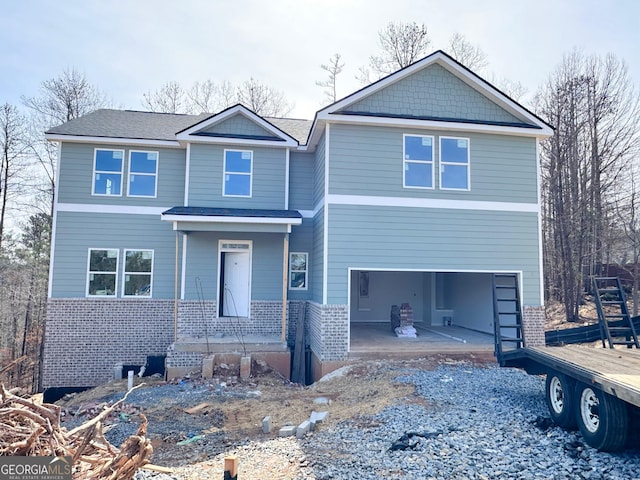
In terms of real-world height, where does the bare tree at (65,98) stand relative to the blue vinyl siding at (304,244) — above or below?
above

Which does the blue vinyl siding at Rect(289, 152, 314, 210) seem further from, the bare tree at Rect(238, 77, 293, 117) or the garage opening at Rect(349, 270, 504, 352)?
the bare tree at Rect(238, 77, 293, 117)

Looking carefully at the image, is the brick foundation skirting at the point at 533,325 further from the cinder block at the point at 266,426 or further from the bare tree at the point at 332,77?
the bare tree at the point at 332,77

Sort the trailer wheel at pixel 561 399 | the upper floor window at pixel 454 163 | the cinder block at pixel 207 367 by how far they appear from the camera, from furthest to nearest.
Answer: the upper floor window at pixel 454 163, the cinder block at pixel 207 367, the trailer wheel at pixel 561 399

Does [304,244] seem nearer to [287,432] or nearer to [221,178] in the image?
[221,178]

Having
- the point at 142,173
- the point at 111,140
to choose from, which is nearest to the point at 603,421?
the point at 142,173

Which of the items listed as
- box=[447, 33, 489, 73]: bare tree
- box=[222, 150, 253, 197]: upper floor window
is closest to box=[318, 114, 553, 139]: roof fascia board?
box=[222, 150, 253, 197]: upper floor window

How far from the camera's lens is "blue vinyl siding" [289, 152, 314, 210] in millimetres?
12578

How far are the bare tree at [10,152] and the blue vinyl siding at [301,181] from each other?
51.5ft

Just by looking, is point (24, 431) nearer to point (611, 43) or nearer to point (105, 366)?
point (105, 366)

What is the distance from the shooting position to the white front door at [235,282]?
12.2 m

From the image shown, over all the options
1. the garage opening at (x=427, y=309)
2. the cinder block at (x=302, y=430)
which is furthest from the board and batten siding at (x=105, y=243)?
the cinder block at (x=302, y=430)

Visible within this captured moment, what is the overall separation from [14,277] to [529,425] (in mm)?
23293

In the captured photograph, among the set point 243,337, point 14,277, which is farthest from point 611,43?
point 14,277

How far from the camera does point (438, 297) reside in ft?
50.8
